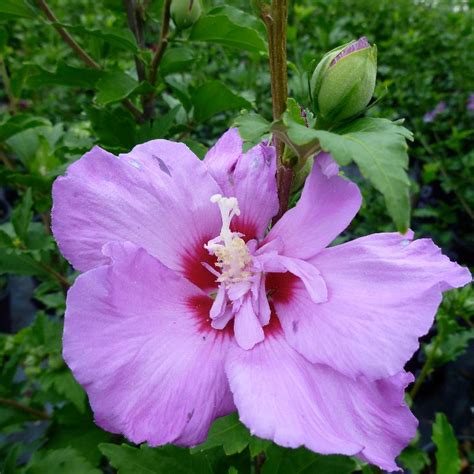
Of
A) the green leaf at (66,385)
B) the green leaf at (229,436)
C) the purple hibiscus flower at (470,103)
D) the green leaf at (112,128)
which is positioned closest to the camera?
the green leaf at (229,436)

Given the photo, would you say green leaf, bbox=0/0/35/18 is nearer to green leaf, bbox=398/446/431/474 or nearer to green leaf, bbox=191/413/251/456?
green leaf, bbox=191/413/251/456

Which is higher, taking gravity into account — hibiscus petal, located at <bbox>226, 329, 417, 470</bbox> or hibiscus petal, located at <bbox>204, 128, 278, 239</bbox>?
hibiscus petal, located at <bbox>204, 128, 278, 239</bbox>

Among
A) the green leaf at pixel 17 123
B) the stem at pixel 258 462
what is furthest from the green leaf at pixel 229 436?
the green leaf at pixel 17 123

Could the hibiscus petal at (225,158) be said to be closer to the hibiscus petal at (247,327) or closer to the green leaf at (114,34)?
the hibiscus petal at (247,327)

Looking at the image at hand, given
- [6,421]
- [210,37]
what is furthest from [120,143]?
[6,421]

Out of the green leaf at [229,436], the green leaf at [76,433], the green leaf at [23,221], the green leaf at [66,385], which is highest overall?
the green leaf at [23,221]

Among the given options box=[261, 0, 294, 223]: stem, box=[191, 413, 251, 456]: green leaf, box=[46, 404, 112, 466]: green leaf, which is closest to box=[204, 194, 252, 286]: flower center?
box=[261, 0, 294, 223]: stem
